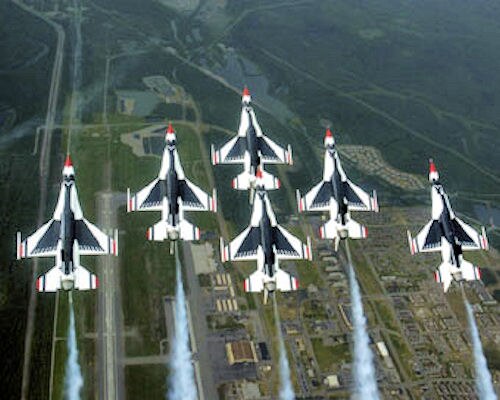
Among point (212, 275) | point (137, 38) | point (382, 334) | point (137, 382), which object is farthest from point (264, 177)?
point (137, 38)

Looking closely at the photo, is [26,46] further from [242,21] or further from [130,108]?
[242,21]

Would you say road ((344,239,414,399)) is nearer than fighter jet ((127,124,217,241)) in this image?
Yes

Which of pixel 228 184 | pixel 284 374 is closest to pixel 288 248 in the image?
pixel 284 374

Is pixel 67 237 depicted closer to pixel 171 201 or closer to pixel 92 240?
pixel 92 240

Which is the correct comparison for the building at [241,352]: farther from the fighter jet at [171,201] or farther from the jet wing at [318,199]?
the jet wing at [318,199]

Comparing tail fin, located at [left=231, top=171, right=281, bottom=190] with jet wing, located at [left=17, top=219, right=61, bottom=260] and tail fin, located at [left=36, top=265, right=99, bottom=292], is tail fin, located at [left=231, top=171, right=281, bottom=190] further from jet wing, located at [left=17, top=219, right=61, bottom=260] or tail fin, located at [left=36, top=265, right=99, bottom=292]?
tail fin, located at [left=36, top=265, right=99, bottom=292]

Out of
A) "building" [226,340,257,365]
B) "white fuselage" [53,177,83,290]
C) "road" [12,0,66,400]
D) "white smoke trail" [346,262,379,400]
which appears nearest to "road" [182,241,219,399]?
"building" [226,340,257,365]
